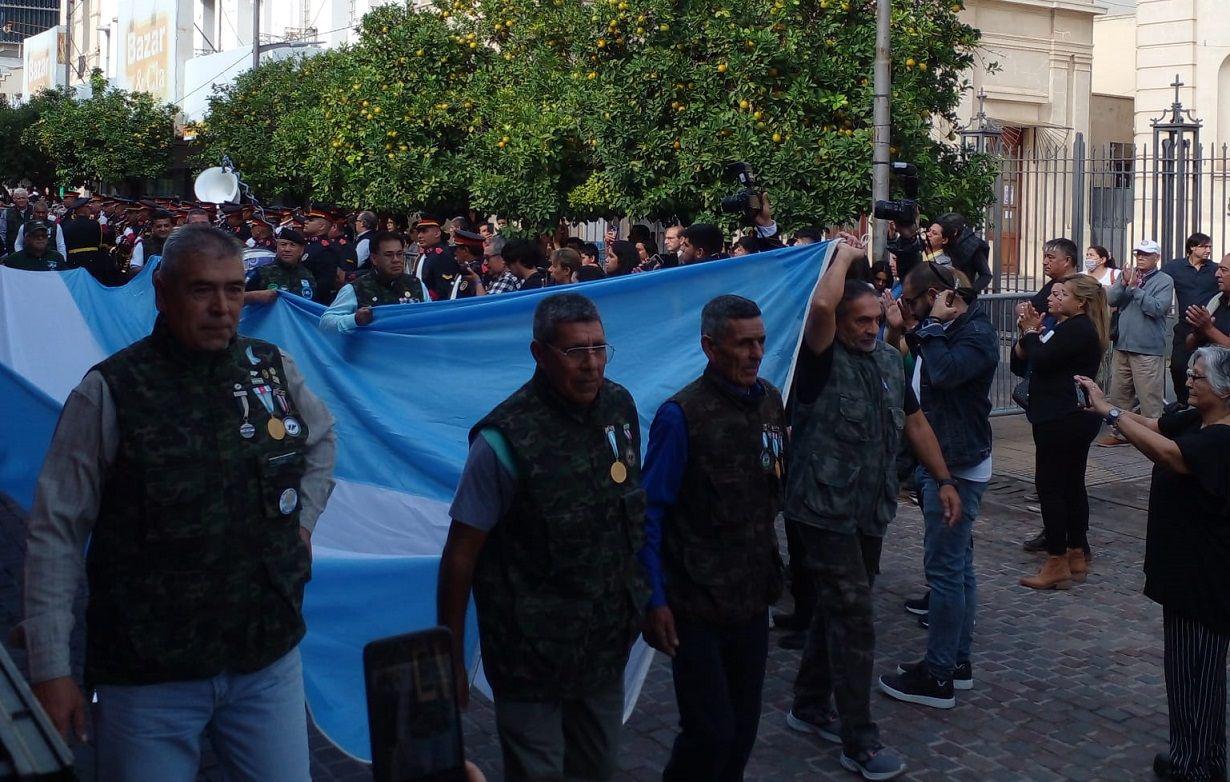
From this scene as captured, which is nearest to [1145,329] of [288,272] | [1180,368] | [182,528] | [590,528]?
[1180,368]

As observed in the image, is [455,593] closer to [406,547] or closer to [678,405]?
[678,405]

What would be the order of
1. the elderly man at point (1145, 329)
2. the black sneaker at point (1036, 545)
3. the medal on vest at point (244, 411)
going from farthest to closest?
the elderly man at point (1145, 329) < the black sneaker at point (1036, 545) < the medal on vest at point (244, 411)

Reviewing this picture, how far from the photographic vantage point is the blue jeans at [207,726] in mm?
3199

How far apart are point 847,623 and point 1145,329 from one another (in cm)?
844

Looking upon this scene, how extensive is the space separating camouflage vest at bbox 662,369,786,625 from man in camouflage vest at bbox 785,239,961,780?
791 millimetres

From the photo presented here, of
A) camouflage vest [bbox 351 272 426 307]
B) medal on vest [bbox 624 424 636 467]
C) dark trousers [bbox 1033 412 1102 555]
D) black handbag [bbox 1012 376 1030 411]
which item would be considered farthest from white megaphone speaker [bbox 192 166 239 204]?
medal on vest [bbox 624 424 636 467]

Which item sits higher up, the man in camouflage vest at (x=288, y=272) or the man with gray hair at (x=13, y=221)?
the man with gray hair at (x=13, y=221)

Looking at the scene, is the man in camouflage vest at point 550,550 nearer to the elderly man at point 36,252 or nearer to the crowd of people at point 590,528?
the crowd of people at point 590,528

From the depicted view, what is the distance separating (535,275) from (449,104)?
10.2 m

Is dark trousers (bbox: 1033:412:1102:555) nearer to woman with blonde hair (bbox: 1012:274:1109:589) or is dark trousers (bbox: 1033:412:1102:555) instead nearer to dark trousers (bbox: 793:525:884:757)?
woman with blonde hair (bbox: 1012:274:1109:589)

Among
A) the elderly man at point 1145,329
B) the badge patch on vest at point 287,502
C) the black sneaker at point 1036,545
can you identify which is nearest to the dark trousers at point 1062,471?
the black sneaker at point 1036,545

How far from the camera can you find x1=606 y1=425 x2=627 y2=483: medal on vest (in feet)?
12.6

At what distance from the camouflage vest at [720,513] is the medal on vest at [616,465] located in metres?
0.48

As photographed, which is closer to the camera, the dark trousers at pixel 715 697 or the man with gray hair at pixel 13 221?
the dark trousers at pixel 715 697
